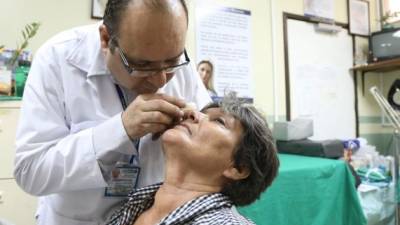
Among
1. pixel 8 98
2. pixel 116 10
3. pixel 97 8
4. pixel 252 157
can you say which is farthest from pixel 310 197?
pixel 97 8

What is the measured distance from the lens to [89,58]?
105 centimetres

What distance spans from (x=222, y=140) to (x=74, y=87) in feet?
1.52

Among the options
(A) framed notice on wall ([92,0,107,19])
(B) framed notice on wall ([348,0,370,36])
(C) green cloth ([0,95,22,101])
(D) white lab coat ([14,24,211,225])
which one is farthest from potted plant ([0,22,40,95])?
(B) framed notice on wall ([348,0,370,36])

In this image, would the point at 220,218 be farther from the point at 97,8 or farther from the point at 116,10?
the point at 97,8

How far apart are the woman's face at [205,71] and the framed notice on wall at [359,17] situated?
1.88 m

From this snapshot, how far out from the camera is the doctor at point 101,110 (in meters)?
0.88

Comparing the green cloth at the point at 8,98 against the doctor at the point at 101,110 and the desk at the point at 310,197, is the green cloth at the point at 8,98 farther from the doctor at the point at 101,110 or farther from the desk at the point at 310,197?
the desk at the point at 310,197

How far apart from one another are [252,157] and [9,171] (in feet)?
5.10

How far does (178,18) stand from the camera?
905mm

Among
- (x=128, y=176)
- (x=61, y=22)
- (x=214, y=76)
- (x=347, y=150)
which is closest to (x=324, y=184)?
(x=347, y=150)

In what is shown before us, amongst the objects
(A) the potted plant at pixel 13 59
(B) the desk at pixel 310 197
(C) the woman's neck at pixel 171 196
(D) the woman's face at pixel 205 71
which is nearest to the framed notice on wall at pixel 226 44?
(D) the woman's face at pixel 205 71

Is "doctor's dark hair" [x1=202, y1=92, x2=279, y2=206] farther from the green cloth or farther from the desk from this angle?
the green cloth

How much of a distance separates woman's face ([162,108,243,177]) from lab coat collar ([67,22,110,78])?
0.89 ft

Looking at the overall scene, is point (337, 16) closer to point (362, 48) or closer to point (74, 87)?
point (362, 48)
